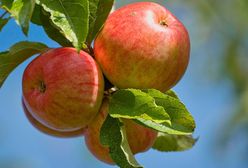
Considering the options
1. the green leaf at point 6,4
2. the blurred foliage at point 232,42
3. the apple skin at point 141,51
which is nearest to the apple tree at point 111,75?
the apple skin at point 141,51

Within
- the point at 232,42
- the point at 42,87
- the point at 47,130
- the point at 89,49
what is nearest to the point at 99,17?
the point at 89,49

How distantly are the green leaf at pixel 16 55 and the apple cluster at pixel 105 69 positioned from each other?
0.02 meters

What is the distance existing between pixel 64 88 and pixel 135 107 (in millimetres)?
150

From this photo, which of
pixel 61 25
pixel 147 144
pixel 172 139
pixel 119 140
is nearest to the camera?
Result: pixel 61 25

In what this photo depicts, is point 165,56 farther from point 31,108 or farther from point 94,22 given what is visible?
point 31,108

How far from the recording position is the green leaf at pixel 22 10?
3.04ft

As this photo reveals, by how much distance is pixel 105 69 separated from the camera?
1213mm

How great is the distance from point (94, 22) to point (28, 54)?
0.16 m

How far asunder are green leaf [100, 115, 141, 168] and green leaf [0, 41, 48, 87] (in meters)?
0.21

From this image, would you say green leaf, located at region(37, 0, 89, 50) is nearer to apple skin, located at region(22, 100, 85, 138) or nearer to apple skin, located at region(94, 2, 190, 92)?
apple skin, located at region(94, 2, 190, 92)

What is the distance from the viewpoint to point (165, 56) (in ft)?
3.88

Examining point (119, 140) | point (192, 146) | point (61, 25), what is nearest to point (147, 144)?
point (119, 140)

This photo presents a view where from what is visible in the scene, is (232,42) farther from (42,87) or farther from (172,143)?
(42,87)

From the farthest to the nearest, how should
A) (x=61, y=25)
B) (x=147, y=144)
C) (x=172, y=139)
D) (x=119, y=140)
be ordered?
(x=172, y=139)
(x=147, y=144)
(x=119, y=140)
(x=61, y=25)
